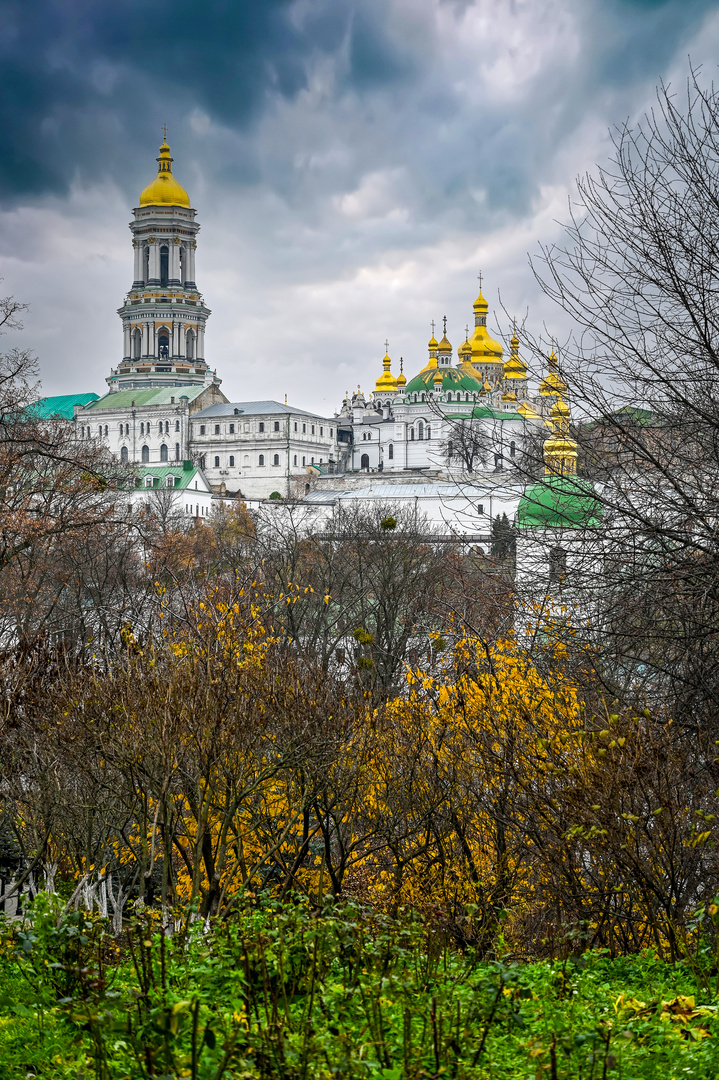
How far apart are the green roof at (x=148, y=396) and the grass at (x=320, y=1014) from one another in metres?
103

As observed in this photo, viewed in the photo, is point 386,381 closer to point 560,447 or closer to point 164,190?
point 164,190

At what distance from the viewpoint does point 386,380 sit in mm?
109750

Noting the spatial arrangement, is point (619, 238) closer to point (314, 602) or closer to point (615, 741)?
point (615, 741)

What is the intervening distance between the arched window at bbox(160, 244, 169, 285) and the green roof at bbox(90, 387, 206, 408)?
43.1 ft

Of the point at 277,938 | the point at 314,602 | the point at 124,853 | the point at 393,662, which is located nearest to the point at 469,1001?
the point at 277,938

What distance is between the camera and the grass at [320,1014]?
3.77 metres

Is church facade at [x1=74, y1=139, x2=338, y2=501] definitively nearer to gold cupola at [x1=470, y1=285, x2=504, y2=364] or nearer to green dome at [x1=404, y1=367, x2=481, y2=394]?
green dome at [x1=404, y1=367, x2=481, y2=394]

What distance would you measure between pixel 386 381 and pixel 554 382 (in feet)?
338

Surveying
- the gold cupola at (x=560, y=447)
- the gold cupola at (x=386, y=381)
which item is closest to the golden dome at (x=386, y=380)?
the gold cupola at (x=386, y=381)

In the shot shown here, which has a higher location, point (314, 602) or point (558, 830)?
point (314, 602)

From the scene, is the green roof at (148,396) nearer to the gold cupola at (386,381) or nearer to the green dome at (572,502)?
the gold cupola at (386,381)

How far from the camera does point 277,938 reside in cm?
479

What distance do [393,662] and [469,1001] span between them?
75.2 ft

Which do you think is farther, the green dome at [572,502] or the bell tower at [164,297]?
the bell tower at [164,297]
